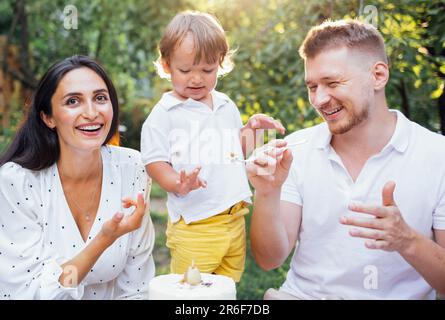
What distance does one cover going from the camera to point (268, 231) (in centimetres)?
218

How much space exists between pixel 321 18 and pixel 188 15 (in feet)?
5.00

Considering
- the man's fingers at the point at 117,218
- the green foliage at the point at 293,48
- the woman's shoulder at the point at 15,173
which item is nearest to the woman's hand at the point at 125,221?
the man's fingers at the point at 117,218

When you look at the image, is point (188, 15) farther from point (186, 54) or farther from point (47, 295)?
point (47, 295)

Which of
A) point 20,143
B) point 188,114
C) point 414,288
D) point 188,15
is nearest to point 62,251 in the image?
point 20,143

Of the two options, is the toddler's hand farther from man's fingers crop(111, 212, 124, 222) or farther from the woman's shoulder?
the woman's shoulder

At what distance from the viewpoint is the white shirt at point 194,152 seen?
239 cm

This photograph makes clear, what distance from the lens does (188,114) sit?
2428 millimetres

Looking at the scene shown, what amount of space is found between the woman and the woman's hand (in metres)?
0.21

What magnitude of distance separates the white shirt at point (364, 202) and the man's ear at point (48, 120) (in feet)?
2.91

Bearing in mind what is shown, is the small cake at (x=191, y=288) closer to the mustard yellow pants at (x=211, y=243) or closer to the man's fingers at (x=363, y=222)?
the man's fingers at (x=363, y=222)

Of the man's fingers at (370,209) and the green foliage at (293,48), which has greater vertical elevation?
the green foliage at (293,48)

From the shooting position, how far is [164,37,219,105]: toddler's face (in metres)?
2.38
